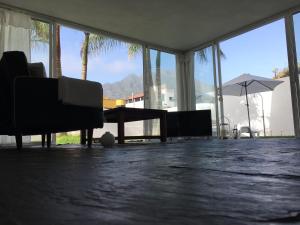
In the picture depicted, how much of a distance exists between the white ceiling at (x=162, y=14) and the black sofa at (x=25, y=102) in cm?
261

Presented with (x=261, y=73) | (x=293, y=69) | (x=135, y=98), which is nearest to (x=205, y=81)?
(x=261, y=73)

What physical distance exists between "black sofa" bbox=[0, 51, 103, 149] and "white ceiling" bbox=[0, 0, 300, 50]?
8.55ft

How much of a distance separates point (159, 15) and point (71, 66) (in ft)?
9.00

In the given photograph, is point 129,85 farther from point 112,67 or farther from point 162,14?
point 162,14

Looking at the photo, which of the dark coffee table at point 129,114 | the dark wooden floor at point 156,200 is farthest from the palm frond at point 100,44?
the dark wooden floor at point 156,200

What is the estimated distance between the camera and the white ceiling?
511 cm

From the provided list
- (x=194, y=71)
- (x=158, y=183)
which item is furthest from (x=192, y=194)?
(x=194, y=71)

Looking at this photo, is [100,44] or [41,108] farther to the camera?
[100,44]

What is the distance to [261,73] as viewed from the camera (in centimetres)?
756

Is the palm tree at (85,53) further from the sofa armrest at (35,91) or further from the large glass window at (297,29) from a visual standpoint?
the sofa armrest at (35,91)

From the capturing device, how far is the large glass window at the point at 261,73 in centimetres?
665

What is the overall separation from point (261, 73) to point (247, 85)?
108 centimetres

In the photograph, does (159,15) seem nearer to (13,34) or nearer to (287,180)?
(13,34)

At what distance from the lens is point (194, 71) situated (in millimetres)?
7402
